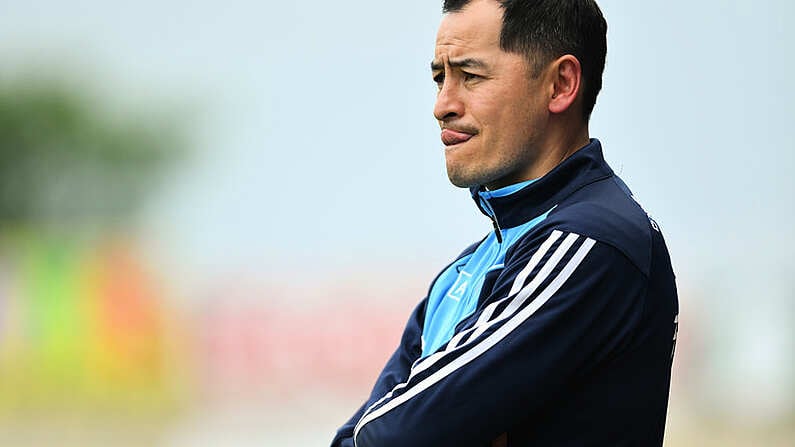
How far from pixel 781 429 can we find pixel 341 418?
7.54 feet

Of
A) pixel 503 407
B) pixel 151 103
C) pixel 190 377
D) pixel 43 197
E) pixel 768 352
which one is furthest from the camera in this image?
pixel 151 103

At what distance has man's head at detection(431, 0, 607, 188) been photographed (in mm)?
1460

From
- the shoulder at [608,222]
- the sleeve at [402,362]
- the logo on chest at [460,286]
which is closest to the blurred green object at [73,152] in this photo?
the sleeve at [402,362]

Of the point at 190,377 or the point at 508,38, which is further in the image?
the point at 190,377

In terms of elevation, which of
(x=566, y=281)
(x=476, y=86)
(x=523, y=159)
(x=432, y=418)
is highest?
(x=476, y=86)

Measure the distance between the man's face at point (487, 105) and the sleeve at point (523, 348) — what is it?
0.18 meters

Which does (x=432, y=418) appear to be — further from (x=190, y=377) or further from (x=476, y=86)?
(x=190, y=377)

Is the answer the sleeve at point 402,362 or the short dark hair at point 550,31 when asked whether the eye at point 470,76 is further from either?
the sleeve at point 402,362

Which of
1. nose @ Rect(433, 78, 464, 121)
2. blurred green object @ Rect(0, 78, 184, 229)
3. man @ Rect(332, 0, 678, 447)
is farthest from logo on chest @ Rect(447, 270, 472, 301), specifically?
blurred green object @ Rect(0, 78, 184, 229)

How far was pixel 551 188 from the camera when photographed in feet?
4.75

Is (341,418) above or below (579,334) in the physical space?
below

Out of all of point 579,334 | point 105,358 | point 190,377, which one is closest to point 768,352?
point 190,377

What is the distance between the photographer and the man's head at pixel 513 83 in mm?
1460

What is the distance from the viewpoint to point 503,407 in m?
1.28
